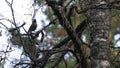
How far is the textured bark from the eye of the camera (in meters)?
3.61

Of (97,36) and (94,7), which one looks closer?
(94,7)

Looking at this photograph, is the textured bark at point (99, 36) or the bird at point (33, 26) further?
the bird at point (33, 26)

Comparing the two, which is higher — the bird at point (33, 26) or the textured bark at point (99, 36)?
the bird at point (33, 26)

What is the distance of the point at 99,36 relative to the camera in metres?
3.70

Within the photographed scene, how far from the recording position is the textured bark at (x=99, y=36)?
11.8 ft

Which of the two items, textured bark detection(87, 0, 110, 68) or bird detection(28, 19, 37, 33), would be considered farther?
bird detection(28, 19, 37, 33)

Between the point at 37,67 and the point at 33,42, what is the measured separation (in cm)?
42

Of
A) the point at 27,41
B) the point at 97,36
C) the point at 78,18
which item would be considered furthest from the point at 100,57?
the point at 78,18

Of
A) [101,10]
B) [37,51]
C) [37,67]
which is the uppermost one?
[101,10]

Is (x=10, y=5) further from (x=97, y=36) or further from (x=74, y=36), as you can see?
(x=97, y=36)

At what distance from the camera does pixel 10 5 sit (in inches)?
138

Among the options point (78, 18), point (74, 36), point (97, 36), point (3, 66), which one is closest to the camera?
point (74, 36)

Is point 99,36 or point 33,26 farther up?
point 33,26

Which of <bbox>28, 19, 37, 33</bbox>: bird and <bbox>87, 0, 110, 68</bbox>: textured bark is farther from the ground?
<bbox>28, 19, 37, 33</bbox>: bird
